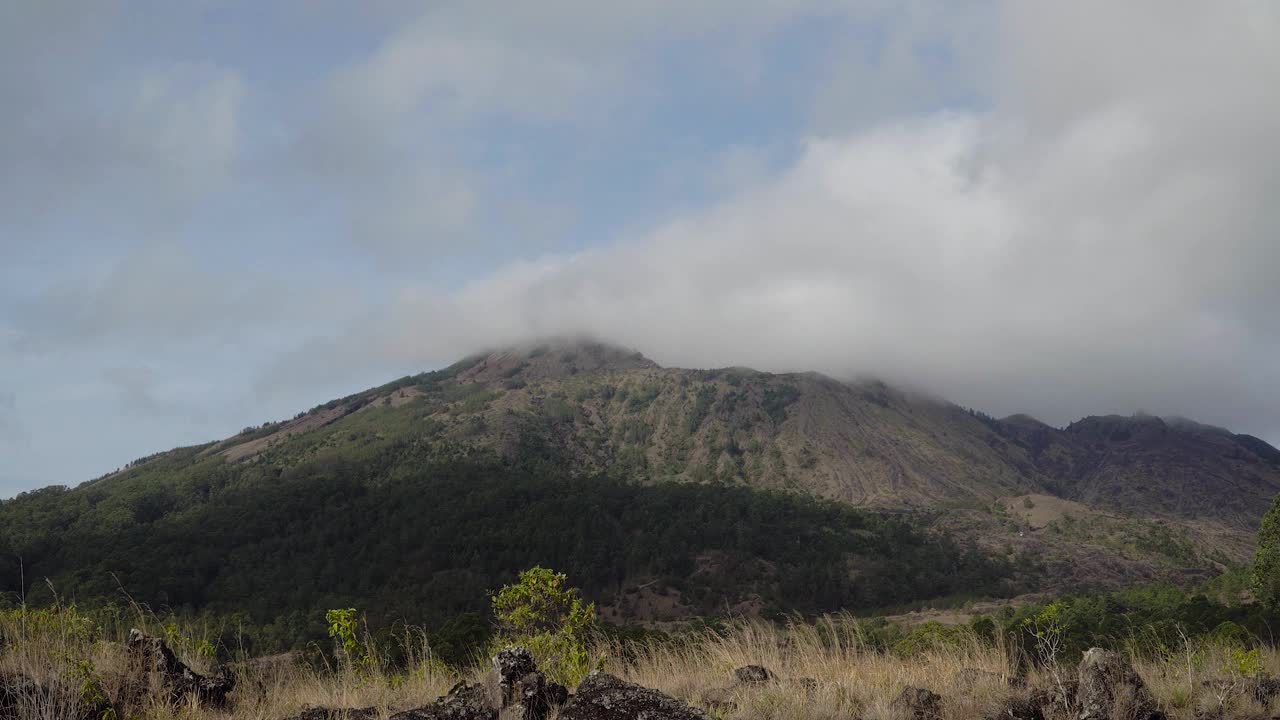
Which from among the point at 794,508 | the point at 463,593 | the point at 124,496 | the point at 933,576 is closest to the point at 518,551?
the point at 463,593

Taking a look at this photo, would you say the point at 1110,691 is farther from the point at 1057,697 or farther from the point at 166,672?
the point at 166,672

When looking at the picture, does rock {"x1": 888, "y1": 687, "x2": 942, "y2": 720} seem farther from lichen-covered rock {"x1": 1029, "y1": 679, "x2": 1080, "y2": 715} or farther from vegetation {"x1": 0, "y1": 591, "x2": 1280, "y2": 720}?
lichen-covered rock {"x1": 1029, "y1": 679, "x2": 1080, "y2": 715}

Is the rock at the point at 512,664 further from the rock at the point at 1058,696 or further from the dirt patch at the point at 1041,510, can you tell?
the dirt patch at the point at 1041,510

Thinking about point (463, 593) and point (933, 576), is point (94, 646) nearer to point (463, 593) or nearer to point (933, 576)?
point (463, 593)

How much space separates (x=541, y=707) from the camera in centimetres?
634

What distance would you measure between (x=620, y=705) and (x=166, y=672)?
407 centimetres

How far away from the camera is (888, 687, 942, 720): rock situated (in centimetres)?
689

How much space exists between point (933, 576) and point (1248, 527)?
122618 mm

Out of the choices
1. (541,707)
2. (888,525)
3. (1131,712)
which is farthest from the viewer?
(888,525)

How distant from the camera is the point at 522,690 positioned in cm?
633

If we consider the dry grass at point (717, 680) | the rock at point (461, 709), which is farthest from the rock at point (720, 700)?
the rock at point (461, 709)

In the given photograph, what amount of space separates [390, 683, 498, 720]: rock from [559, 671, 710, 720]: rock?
0.83m

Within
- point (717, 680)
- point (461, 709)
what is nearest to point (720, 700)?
point (717, 680)

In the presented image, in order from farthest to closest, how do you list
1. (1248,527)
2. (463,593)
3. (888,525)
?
1. (1248,527)
2. (888,525)
3. (463,593)
